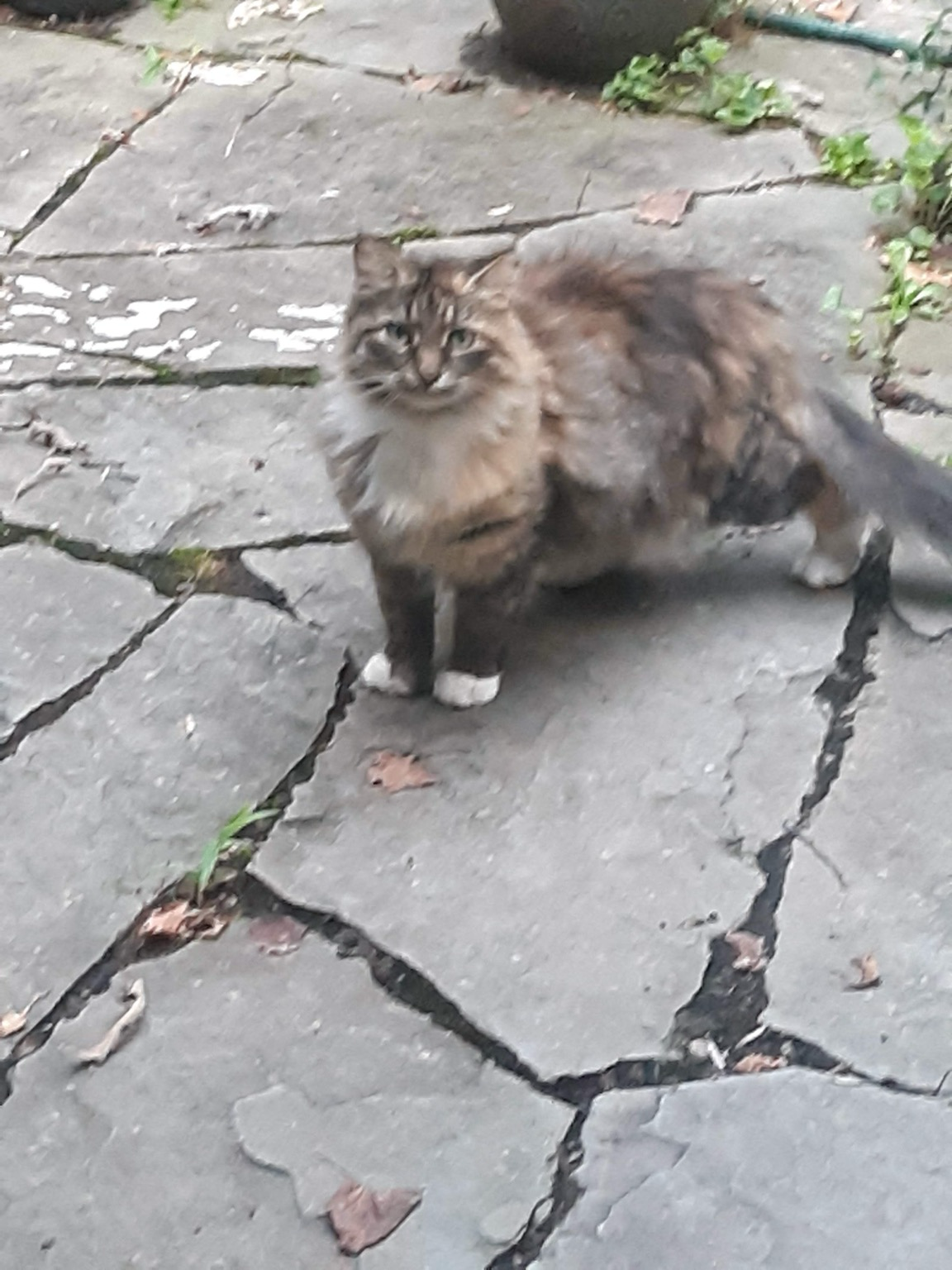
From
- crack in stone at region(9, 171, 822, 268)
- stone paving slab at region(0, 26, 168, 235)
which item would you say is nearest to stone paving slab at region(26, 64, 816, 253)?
crack in stone at region(9, 171, 822, 268)

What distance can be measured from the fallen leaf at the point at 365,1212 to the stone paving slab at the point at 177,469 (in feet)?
4.89

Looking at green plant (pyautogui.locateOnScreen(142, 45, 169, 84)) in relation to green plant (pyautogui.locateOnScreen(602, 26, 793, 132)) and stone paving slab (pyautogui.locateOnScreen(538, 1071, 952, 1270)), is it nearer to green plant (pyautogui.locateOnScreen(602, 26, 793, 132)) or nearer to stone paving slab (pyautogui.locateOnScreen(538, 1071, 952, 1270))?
green plant (pyautogui.locateOnScreen(602, 26, 793, 132))

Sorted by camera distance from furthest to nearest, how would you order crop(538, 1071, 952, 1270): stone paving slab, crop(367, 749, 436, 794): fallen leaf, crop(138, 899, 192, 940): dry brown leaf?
crop(367, 749, 436, 794): fallen leaf
crop(138, 899, 192, 940): dry brown leaf
crop(538, 1071, 952, 1270): stone paving slab

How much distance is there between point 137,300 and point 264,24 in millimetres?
1914

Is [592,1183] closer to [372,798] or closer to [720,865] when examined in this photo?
[720,865]

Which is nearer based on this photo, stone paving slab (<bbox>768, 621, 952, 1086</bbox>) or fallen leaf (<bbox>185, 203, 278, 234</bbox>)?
stone paving slab (<bbox>768, 621, 952, 1086</bbox>)

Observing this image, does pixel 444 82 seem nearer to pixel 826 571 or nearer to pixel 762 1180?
pixel 826 571

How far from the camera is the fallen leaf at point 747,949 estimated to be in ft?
7.16

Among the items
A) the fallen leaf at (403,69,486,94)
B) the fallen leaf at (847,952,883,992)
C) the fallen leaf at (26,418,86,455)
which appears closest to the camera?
the fallen leaf at (847,952,883,992)

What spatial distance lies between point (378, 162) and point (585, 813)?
2.58 meters

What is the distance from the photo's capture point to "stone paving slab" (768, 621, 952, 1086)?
6.82 feet

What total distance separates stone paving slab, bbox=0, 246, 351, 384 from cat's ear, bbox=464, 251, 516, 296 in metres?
1.11

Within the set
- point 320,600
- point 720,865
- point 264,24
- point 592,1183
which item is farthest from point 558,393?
point 264,24

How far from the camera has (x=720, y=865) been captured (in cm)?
233
